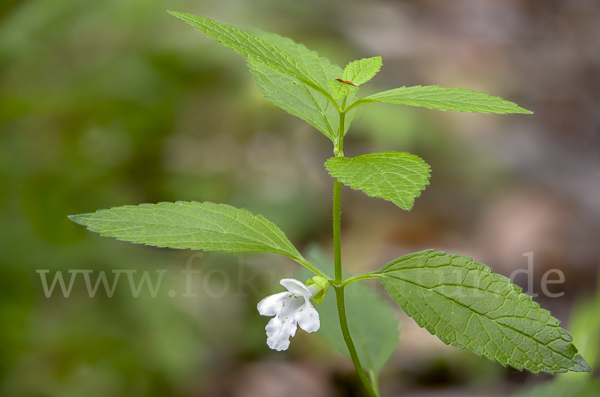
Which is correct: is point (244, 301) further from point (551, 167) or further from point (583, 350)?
point (551, 167)

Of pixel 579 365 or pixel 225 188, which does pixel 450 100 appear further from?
pixel 225 188

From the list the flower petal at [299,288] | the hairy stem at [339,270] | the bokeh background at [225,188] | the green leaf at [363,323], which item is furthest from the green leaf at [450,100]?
the bokeh background at [225,188]

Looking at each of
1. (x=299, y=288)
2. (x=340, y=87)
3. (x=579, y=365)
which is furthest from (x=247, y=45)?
(x=579, y=365)

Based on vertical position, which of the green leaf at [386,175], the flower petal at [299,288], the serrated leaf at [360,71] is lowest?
the flower petal at [299,288]

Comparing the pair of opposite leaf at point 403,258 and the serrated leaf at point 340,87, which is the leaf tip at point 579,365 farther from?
the serrated leaf at point 340,87

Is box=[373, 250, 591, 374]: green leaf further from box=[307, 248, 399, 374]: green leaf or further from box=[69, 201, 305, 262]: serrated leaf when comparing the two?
box=[307, 248, 399, 374]: green leaf

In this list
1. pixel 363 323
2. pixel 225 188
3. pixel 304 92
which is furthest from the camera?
pixel 225 188

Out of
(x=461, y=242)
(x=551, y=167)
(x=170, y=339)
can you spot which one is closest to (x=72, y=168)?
(x=170, y=339)
